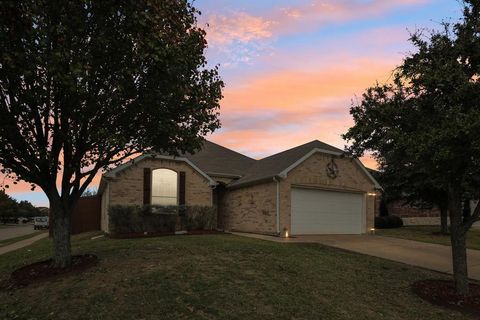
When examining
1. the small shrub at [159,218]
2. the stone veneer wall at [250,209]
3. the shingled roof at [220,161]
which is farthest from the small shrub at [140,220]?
the shingled roof at [220,161]

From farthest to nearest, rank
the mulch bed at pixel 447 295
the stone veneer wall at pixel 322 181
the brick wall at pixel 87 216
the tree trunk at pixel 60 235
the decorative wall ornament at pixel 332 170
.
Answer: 1. the brick wall at pixel 87 216
2. the decorative wall ornament at pixel 332 170
3. the stone veneer wall at pixel 322 181
4. the tree trunk at pixel 60 235
5. the mulch bed at pixel 447 295

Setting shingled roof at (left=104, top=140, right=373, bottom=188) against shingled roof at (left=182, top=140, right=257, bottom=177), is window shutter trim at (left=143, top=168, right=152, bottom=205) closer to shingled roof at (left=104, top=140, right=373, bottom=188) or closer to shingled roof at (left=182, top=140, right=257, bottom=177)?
shingled roof at (left=104, top=140, right=373, bottom=188)

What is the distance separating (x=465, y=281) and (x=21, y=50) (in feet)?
33.7

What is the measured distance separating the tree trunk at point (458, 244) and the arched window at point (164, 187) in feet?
47.5

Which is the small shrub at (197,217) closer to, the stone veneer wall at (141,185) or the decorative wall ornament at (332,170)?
the stone veneer wall at (141,185)

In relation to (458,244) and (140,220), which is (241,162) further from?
(458,244)

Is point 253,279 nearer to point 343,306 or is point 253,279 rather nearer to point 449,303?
point 343,306

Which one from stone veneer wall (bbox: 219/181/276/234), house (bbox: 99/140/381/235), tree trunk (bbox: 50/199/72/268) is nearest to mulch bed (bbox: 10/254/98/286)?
tree trunk (bbox: 50/199/72/268)

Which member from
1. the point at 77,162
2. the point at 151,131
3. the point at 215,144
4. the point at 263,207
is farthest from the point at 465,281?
the point at 215,144

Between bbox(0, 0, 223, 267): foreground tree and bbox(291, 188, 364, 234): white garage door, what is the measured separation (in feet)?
34.0

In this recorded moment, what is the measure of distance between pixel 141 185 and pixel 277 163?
7144mm

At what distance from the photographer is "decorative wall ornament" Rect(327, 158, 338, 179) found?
22.2m

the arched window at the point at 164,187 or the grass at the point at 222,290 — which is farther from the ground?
the arched window at the point at 164,187

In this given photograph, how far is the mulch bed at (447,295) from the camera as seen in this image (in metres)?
8.86
